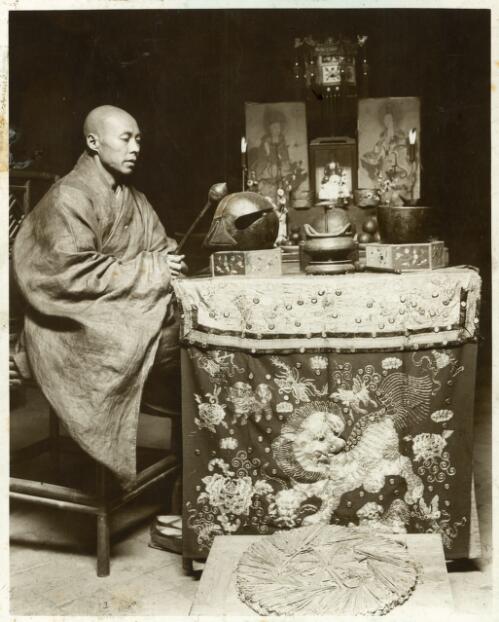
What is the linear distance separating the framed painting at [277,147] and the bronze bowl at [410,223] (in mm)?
1020

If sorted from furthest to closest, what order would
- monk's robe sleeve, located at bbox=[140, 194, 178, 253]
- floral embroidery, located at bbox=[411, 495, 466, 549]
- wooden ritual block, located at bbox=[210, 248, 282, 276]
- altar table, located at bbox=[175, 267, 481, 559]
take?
monk's robe sleeve, located at bbox=[140, 194, 178, 253]
wooden ritual block, located at bbox=[210, 248, 282, 276]
floral embroidery, located at bbox=[411, 495, 466, 549]
altar table, located at bbox=[175, 267, 481, 559]

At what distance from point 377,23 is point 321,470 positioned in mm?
2858

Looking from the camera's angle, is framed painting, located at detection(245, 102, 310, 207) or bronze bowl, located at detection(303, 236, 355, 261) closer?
bronze bowl, located at detection(303, 236, 355, 261)

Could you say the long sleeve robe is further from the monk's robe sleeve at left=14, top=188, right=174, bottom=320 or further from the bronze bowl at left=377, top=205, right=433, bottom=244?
the bronze bowl at left=377, top=205, right=433, bottom=244

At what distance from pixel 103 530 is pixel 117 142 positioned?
1.71 metres

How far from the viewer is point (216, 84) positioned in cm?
451

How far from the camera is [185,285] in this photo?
3018mm

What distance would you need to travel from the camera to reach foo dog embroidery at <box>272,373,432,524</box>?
9.78 feet

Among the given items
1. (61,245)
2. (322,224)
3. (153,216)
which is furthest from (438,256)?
(61,245)

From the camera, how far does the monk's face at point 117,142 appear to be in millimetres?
3225

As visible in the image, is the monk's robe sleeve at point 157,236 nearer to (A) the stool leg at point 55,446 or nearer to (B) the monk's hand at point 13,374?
(B) the monk's hand at point 13,374

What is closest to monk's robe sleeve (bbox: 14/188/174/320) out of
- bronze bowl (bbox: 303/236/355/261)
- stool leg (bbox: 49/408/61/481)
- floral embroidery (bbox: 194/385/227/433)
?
floral embroidery (bbox: 194/385/227/433)

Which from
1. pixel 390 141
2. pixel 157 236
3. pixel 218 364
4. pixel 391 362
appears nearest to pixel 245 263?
pixel 218 364

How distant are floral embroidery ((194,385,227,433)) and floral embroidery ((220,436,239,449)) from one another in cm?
6
